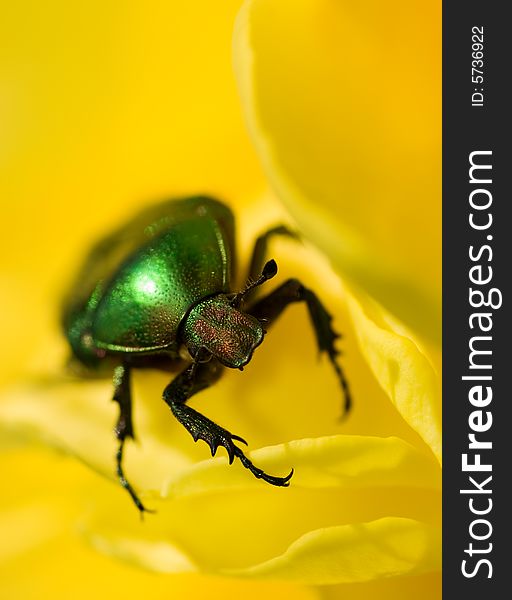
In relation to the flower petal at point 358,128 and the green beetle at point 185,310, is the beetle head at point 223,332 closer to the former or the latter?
the green beetle at point 185,310

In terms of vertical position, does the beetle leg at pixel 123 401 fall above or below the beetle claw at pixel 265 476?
above

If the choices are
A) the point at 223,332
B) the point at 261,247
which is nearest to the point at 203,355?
the point at 223,332

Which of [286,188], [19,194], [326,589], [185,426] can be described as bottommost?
[326,589]

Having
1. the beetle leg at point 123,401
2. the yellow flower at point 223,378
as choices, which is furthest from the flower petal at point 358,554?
the beetle leg at point 123,401

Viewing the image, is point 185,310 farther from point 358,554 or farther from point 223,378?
point 358,554

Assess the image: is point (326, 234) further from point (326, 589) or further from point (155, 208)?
point (155, 208)

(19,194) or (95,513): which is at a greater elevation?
(19,194)

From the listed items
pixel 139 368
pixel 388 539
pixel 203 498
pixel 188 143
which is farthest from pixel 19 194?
pixel 388 539

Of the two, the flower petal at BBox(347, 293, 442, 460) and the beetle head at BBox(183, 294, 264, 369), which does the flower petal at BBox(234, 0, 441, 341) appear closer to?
the flower petal at BBox(347, 293, 442, 460)
